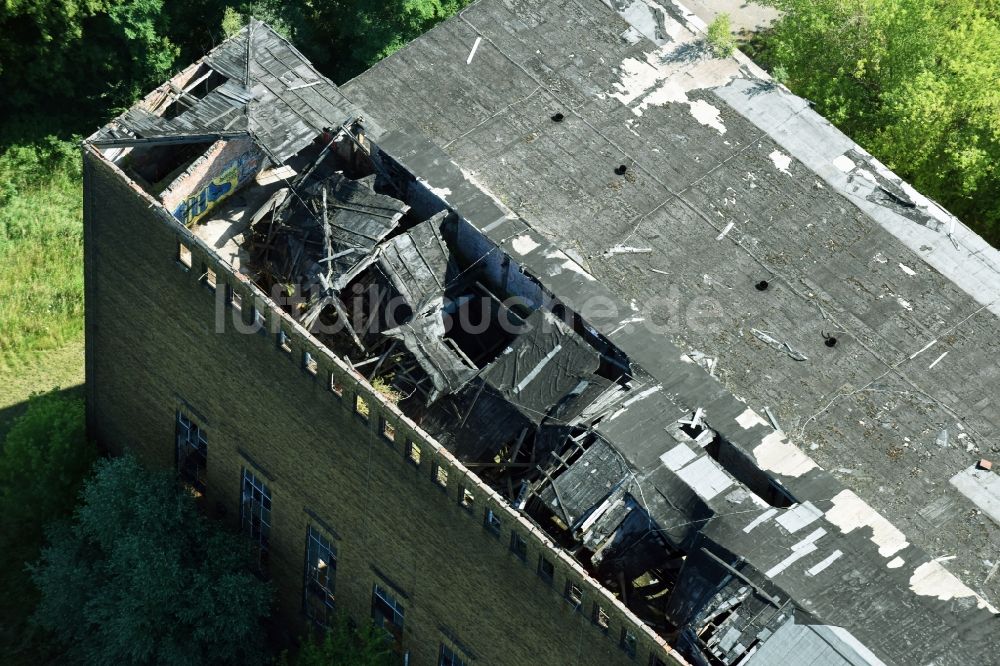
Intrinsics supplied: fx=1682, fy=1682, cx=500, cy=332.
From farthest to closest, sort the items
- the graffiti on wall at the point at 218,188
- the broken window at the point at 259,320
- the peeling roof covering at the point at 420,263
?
the graffiti on wall at the point at 218,188 → the broken window at the point at 259,320 → the peeling roof covering at the point at 420,263

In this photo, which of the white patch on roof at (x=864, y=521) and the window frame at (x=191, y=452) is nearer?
the white patch on roof at (x=864, y=521)

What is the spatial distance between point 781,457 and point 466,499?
20.7 ft

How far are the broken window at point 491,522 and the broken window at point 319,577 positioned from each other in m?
6.42

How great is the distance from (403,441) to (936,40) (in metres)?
22.5

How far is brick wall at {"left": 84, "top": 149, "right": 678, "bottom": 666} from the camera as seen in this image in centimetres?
3338

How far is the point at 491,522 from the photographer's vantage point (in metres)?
33.3

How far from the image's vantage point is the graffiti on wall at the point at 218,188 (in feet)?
125

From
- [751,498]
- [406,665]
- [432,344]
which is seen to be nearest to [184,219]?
[432,344]

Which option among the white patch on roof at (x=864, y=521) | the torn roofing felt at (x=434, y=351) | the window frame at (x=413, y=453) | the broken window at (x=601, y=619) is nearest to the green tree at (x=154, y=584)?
the window frame at (x=413, y=453)

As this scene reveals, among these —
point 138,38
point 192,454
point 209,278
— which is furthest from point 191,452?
point 138,38

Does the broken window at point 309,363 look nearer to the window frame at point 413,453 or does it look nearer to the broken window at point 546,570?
the window frame at point 413,453

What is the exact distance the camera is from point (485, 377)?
3438 cm

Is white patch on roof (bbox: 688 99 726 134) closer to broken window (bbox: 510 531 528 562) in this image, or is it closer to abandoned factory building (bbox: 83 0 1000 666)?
abandoned factory building (bbox: 83 0 1000 666)

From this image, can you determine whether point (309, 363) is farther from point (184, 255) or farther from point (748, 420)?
point (748, 420)
